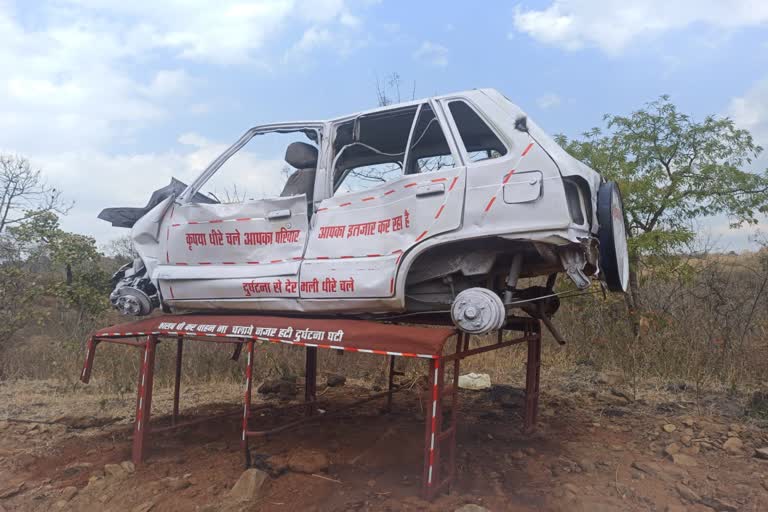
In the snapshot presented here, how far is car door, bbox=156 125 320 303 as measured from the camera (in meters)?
4.41

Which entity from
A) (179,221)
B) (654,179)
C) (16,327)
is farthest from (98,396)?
(654,179)

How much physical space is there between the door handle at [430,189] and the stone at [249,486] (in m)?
2.19

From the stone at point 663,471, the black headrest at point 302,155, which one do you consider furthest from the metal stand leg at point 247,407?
the stone at point 663,471

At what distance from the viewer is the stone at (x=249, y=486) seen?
12.7 feet

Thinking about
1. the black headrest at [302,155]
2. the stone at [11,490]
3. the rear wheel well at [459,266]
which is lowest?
the stone at [11,490]

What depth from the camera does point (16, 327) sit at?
10539 mm

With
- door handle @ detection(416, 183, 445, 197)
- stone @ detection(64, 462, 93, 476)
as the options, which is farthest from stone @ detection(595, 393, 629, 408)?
stone @ detection(64, 462, 93, 476)

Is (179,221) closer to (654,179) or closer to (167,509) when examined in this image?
(167,509)

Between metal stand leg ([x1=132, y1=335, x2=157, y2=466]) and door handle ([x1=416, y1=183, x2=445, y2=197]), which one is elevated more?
door handle ([x1=416, y1=183, x2=445, y2=197])

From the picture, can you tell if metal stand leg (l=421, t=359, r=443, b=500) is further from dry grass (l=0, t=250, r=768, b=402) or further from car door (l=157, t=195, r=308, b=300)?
dry grass (l=0, t=250, r=768, b=402)

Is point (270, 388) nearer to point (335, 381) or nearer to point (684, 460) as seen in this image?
point (335, 381)

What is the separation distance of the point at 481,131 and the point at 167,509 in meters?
3.47

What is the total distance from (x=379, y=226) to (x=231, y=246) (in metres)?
1.35

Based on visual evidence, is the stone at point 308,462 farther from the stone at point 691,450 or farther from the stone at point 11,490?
the stone at point 691,450
